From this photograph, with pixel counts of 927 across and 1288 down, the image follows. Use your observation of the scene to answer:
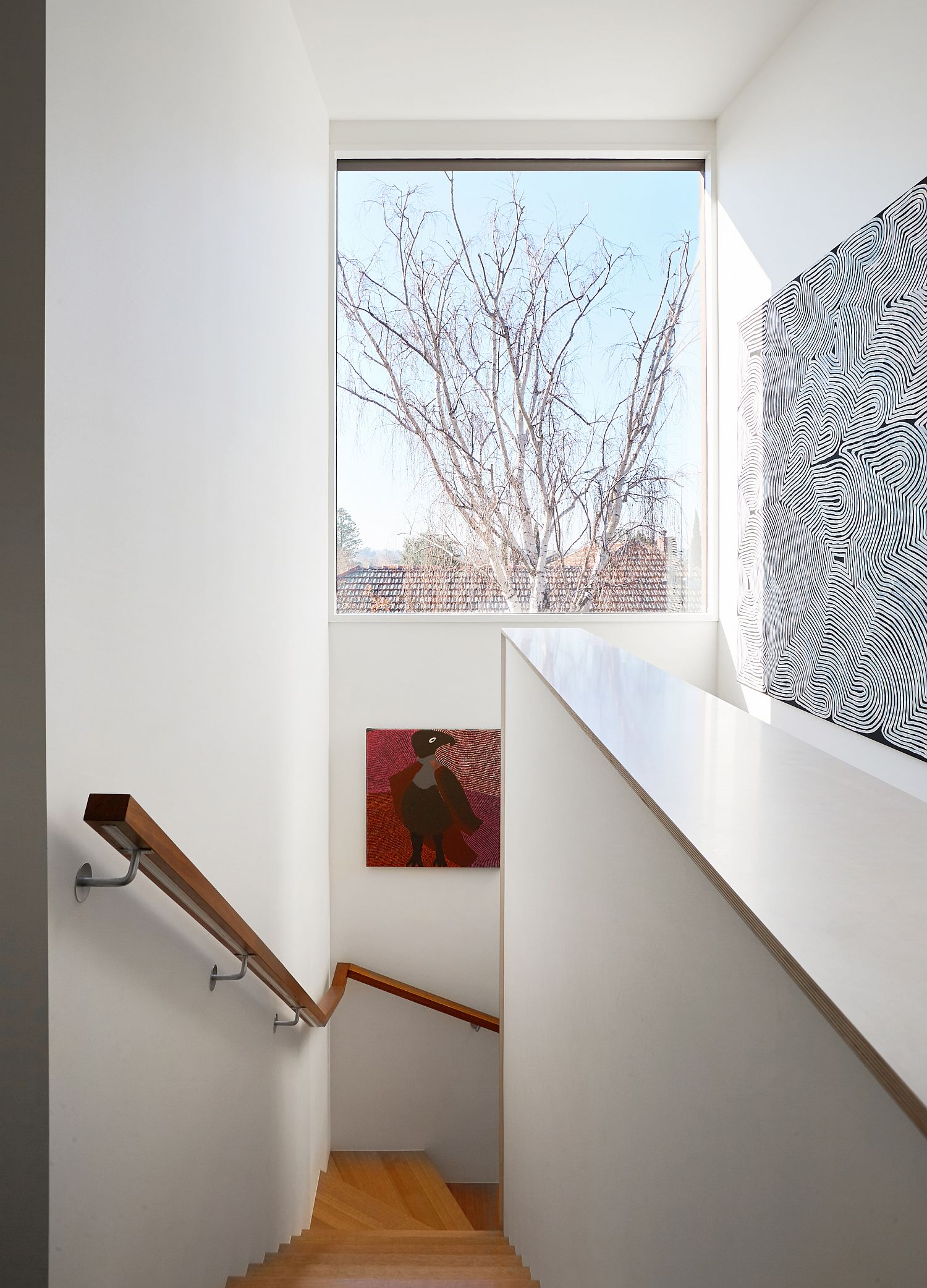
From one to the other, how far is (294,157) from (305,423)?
961mm

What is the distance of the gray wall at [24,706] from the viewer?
112cm

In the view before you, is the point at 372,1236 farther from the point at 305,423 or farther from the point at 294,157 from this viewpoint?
the point at 294,157

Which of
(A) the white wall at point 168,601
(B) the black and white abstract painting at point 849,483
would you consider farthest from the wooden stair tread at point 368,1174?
(B) the black and white abstract painting at point 849,483

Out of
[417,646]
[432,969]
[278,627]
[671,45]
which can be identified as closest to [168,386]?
[278,627]

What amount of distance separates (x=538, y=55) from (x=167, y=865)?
350 cm

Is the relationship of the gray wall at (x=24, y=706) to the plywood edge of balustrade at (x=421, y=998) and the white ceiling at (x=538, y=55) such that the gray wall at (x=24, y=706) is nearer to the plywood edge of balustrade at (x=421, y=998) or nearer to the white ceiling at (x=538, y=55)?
the white ceiling at (x=538, y=55)

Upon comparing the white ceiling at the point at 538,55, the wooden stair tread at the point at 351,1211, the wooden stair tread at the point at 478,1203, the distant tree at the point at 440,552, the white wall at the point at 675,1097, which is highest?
the white ceiling at the point at 538,55

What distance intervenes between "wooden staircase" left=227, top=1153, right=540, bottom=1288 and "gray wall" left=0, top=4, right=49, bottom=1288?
1.17 metres

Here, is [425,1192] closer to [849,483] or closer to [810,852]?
[849,483]

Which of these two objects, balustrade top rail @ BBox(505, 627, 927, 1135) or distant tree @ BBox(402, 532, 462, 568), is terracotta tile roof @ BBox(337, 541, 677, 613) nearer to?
distant tree @ BBox(402, 532, 462, 568)

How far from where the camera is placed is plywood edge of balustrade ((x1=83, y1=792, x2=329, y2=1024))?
Result: 1170mm

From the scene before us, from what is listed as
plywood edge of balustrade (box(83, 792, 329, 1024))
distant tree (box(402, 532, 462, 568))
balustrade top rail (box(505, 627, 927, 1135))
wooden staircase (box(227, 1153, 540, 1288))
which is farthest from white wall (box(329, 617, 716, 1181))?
balustrade top rail (box(505, 627, 927, 1135))

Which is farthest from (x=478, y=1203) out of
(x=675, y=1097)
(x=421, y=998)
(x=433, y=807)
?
(x=675, y=1097)

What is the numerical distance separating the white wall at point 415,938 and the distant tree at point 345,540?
0.38m
